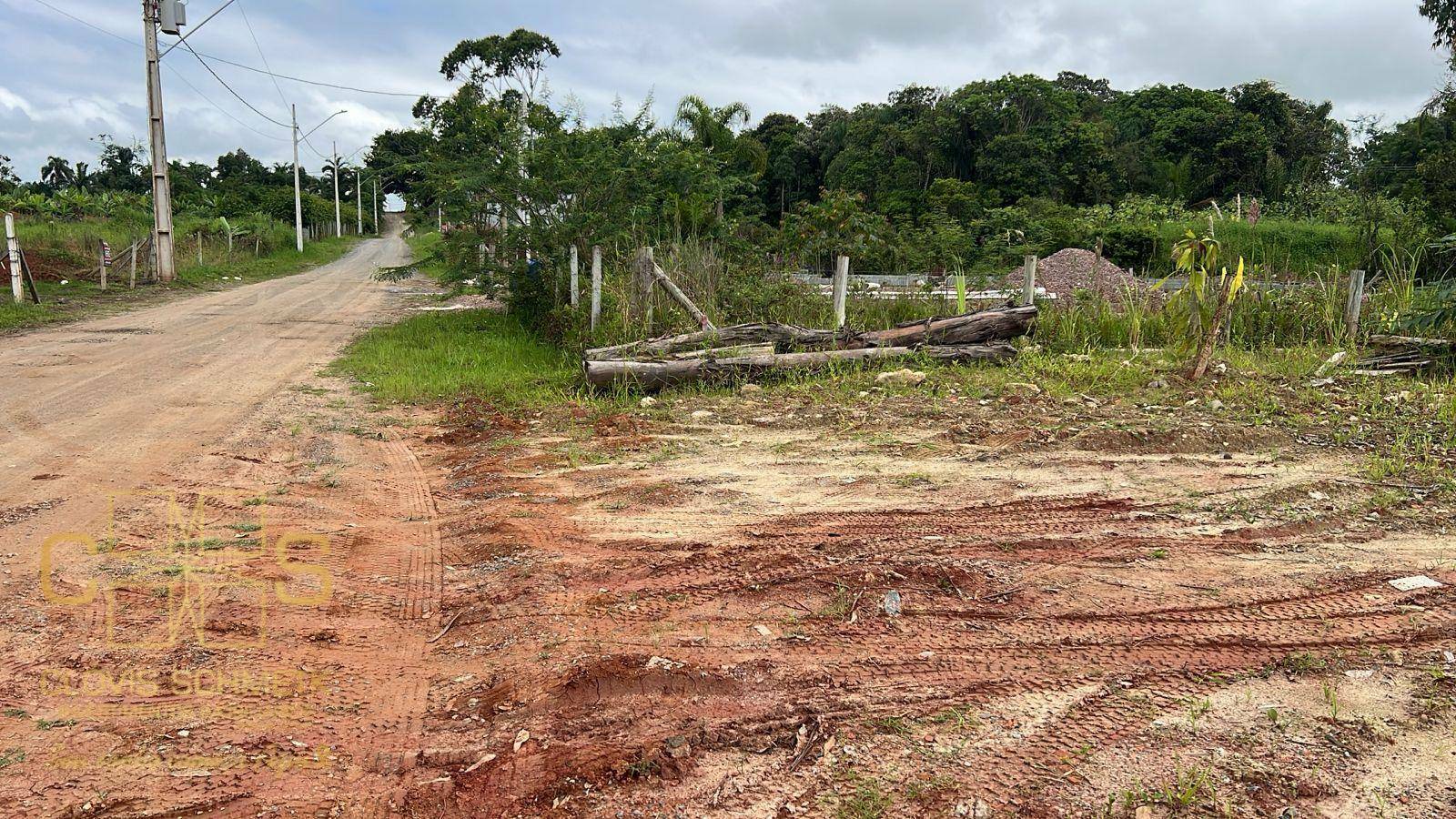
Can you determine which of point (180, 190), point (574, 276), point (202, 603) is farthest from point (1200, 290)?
point (180, 190)

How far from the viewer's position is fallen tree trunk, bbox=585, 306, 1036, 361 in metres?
8.55

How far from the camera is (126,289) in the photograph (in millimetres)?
17859

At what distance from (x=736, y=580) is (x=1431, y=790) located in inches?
91.5

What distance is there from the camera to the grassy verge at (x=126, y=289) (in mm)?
13344

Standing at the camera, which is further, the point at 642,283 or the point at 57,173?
the point at 57,173

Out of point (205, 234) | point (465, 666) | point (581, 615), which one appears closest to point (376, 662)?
point (465, 666)

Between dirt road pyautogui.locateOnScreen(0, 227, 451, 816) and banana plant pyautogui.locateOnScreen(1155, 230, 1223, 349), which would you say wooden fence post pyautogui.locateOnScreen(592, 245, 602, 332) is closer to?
dirt road pyautogui.locateOnScreen(0, 227, 451, 816)

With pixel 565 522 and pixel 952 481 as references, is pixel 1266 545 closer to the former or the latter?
pixel 952 481

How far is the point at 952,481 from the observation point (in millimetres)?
5367

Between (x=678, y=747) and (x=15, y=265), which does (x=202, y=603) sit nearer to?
(x=678, y=747)

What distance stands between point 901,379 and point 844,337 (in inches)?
36.3

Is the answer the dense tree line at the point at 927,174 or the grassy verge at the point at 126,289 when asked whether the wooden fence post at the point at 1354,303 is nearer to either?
the dense tree line at the point at 927,174

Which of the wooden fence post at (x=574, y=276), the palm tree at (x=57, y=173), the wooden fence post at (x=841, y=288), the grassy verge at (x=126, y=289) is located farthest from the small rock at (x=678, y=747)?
the palm tree at (x=57, y=173)

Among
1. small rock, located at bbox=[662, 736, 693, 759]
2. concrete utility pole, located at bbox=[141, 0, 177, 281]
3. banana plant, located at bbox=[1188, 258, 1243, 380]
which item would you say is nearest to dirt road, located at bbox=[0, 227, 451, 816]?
small rock, located at bbox=[662, 736, 693, 759]
